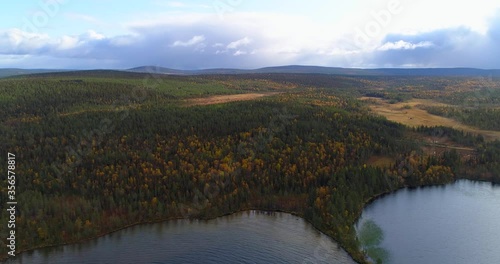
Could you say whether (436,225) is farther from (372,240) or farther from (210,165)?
(210,165)

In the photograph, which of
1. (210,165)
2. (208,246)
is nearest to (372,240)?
(208,246)

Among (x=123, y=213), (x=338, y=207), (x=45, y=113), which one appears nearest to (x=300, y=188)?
(x=338, y=207)

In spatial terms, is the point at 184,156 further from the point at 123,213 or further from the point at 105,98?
the point at 105,98

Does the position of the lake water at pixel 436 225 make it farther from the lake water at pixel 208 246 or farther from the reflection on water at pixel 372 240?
the lake water at pixel 208 246

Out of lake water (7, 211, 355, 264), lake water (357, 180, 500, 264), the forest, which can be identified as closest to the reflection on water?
lake water (357, 180, 500, 264)

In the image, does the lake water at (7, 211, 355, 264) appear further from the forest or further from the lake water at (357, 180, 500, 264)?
the lake water at (357, 180, 500, 264)

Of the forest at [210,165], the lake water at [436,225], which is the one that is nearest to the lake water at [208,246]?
the forest at [210,165]
